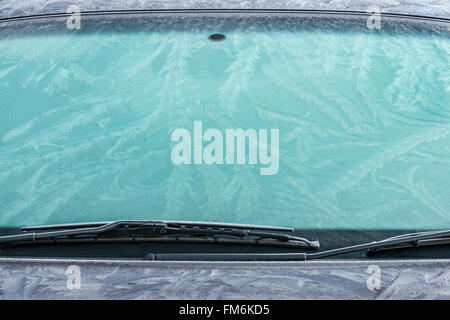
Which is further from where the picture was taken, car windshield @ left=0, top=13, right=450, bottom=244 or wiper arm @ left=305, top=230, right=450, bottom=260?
car windshield @ left=0, top=13, right=450, bottom=244

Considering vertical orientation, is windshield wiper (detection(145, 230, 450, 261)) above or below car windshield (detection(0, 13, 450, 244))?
below

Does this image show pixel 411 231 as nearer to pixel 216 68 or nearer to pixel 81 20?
pixel 216 68

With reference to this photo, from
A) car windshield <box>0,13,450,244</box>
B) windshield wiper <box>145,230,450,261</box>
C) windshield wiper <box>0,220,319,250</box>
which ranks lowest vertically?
windshield wiper <box>145,230,450,261</box>

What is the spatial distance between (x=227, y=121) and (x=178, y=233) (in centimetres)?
41

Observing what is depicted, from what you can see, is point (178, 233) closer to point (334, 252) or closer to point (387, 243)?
point (334, 252)

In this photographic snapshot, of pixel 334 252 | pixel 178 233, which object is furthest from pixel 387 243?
pixel 178 233

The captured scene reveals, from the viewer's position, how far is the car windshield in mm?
1563

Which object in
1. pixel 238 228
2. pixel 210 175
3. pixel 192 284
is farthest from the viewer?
pixel 210 175

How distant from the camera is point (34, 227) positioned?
1513mm

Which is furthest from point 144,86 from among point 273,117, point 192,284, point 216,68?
point 192,284

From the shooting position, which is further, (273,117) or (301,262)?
(273,117)

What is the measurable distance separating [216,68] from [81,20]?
0.55 m

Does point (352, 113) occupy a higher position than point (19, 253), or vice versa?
point (352, 113)

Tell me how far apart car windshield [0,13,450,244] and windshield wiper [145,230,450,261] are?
0.23ft
